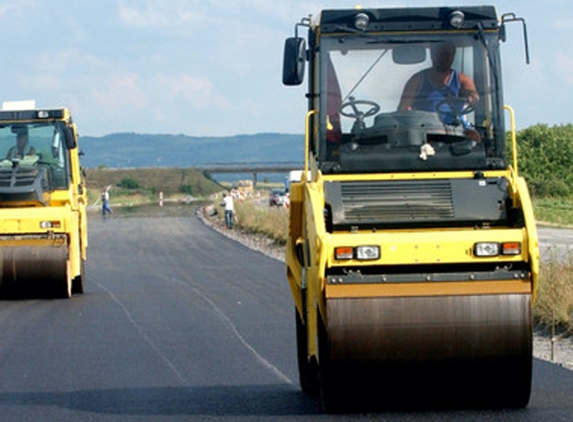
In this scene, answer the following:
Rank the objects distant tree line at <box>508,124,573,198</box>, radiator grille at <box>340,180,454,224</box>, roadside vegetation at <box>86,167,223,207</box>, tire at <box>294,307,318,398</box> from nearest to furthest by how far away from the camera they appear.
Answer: radiator grille at <box>340,180,454,224</box> < tire at <box>294,307,318,398</box> < distant tree line at <box>508,124,573,198</box> < roadside vegetation at <box>86,167,223,207</box>

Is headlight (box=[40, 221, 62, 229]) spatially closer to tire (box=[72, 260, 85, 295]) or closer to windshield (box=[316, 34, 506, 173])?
tire (box=[72, 260, 85, 295])

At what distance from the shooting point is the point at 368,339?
907 cm

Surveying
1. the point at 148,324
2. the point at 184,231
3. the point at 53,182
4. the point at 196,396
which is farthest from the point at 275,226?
the point at 196,396

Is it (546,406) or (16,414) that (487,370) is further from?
(16,414)

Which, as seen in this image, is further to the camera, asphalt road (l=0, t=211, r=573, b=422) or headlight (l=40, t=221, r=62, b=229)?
headlight (l=40, t=221, r=62, b=229)

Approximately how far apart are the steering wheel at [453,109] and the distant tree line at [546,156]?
7648cm

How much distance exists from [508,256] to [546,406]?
1412 millimetres

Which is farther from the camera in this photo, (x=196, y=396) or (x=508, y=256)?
(x=196, y=396)

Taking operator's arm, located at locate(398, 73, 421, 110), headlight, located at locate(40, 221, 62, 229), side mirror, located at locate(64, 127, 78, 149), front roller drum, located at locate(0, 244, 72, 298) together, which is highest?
side mirror, located at locate(64, 127, 78, 149)

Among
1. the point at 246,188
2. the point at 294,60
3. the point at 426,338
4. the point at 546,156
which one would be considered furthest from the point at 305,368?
the point at 246,188

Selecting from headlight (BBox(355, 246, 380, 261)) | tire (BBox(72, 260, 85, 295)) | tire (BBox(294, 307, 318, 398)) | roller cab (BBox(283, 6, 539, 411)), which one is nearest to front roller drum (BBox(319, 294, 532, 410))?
roller cab (BBox(283, 6, 539, 411))

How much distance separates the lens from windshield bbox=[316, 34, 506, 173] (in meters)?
10.3

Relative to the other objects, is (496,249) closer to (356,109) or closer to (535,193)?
(356,109)

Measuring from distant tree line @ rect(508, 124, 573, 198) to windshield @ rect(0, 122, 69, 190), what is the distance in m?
66.1
